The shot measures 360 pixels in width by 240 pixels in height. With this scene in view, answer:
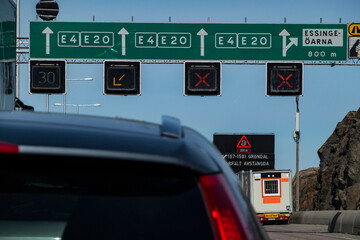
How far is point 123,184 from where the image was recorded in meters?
2.81

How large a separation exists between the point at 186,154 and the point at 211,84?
29266 millimetres

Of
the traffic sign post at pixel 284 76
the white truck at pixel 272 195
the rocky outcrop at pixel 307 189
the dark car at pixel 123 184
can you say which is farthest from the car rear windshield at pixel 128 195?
the rocky outcrop at pixel 307 189

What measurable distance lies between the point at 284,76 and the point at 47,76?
906cm

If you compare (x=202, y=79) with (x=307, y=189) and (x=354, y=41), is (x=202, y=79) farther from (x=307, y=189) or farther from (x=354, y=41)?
(x=307, y=189)

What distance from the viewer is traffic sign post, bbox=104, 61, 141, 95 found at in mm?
31953

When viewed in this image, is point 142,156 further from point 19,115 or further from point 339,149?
point 339,149

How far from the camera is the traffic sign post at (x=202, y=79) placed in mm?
31797

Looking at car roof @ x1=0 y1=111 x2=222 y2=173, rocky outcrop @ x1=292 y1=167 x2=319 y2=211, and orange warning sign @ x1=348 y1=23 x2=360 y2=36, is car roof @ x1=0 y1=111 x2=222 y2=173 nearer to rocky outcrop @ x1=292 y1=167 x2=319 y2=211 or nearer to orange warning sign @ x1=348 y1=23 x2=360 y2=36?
orange warning sign @ x1=348 y1=23 x2=360 y2=36

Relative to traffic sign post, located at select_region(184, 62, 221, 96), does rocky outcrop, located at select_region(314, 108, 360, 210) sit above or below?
below

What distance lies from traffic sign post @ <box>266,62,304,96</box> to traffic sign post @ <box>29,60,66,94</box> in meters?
7.80

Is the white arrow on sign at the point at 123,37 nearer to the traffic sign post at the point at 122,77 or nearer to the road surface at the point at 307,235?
the traffic sign post at the point at 122,77

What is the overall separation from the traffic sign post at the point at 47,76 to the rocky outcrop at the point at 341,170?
23.3 m

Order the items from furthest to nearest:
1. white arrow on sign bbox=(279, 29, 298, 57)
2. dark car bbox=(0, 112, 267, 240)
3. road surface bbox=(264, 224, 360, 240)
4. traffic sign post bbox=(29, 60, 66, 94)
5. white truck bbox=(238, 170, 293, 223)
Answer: white truck bbox=(238, 170, 293, 223) → white arrow on sign bbox=(279, 29, 298, 57) → traffic sign post bbox=(29, 60, 66, 94) → road surface bbox=(264, 224, 360, 240) → dark car bbox=(0, 112, 267, 240)

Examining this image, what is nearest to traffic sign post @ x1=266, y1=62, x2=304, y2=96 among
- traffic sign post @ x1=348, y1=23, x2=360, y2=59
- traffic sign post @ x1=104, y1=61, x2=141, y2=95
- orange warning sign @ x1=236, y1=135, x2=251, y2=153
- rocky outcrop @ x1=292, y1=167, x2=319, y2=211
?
traffic sign post @ x1=348, y1=23, x2=360, y2=59
